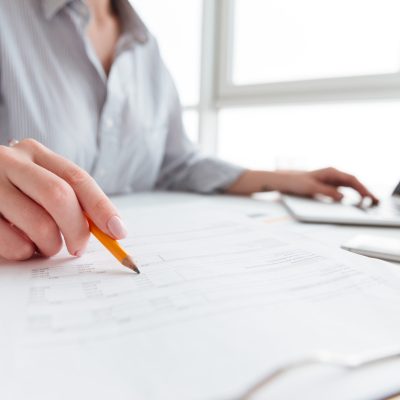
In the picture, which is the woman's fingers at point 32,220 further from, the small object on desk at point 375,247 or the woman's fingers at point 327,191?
the woman's fingers at point 327,191

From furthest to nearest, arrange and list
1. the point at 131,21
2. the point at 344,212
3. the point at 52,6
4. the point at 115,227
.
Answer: the point at 131,21
the point at 52,6
the point at 344,212
the point at 115,227

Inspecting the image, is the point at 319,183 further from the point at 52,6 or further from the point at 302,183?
the point at 52,6

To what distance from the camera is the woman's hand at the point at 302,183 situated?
677mm

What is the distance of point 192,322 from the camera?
20cm

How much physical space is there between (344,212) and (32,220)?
43 cm

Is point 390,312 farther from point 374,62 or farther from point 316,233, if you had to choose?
point 374,62

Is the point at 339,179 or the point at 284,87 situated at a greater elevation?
the point at 284,87

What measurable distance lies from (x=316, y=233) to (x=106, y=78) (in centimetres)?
53

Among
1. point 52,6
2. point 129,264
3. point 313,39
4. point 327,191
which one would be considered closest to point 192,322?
point 129,264

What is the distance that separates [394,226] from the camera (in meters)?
0.51

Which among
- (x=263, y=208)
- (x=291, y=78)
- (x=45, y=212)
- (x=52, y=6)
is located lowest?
(x=263, y=208)

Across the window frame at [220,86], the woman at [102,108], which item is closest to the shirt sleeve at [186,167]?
the woman at [102,108]

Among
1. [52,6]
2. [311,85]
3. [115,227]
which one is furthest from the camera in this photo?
[311,85]

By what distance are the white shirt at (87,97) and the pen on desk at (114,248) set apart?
15.6 inches
